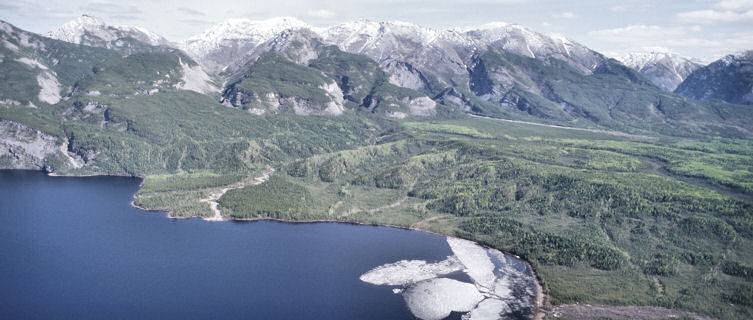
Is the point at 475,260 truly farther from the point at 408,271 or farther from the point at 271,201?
the point at 271,201

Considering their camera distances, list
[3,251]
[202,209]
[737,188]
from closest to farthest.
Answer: [3,251] → [202,209] → [737,188]

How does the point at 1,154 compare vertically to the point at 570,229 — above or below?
below

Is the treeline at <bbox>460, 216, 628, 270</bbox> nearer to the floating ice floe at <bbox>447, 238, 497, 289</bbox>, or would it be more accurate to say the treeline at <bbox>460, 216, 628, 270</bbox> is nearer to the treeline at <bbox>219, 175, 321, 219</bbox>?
the floating ice floe at <bbox>447, 238, 497, 289</bbox>

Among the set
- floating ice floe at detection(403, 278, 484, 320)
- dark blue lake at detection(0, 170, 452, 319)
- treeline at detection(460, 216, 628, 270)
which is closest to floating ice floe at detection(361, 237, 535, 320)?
floating ice floe at detection(403, 278, 484, 320)

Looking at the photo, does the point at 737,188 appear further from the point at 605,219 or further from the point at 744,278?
the point at 744,278

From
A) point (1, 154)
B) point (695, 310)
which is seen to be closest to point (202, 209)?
point (1, 154)

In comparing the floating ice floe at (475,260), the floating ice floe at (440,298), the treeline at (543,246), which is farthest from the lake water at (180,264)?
the treeline at (543,246)

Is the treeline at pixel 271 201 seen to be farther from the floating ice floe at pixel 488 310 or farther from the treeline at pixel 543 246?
the floating ice floe at pixel 488 310
